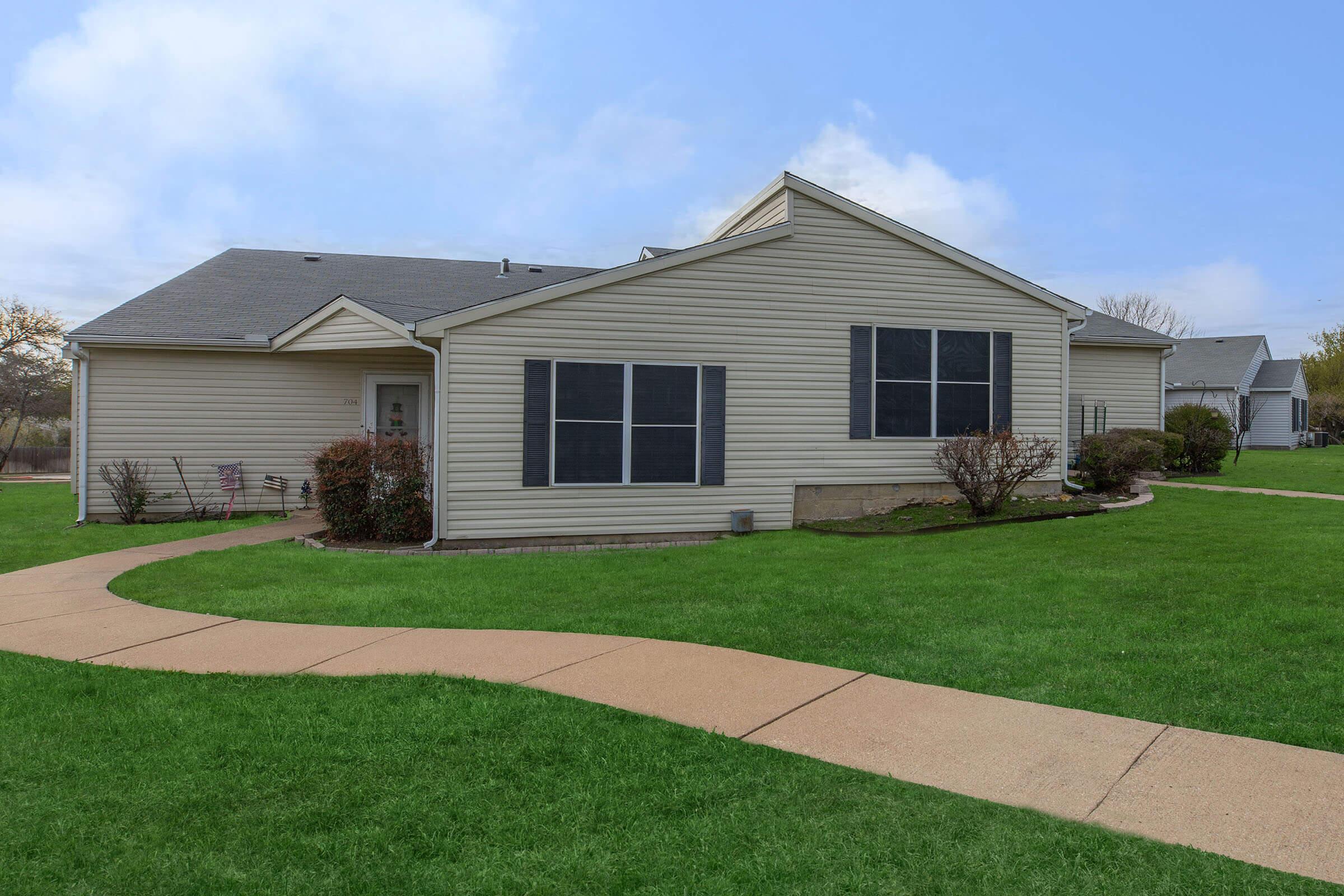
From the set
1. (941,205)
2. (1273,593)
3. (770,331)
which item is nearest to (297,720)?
(1273,593)

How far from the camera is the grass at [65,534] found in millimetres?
9906

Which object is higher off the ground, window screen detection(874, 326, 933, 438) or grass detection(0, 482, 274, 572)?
window screen detection(874, 326, 933, 438)

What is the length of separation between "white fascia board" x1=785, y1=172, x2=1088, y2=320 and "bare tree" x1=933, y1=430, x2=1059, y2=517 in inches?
90.5

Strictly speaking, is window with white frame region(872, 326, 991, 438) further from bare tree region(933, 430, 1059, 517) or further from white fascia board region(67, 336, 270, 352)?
white fascia board region(67, 336, 270, 352)

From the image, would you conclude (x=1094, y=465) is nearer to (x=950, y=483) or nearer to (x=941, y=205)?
(x=950, y=483)

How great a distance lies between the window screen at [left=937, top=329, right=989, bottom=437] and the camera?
39.3ft

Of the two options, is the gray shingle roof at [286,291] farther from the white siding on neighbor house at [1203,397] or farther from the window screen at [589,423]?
the white siding on neighbor house at [1203,397]

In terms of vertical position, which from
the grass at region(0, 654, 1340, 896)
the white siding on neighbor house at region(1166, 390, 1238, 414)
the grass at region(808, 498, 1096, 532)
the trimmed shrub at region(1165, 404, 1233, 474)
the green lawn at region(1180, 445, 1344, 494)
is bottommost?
the grass at region(0, 654, 1340, 896)

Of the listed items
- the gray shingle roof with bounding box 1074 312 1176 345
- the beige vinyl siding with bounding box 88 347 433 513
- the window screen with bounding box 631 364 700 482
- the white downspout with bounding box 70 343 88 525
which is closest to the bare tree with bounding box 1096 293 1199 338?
the gray shingle roof with bounding box 1074 312 1176 345

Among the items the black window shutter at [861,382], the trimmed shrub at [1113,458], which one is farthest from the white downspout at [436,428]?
the trimmed shrub at [1113,458]

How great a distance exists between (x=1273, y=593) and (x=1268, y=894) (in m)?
4.58

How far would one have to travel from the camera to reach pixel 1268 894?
248cm

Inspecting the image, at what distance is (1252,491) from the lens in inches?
550

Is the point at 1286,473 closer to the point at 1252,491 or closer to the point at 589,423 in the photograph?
the point at 1252,491
